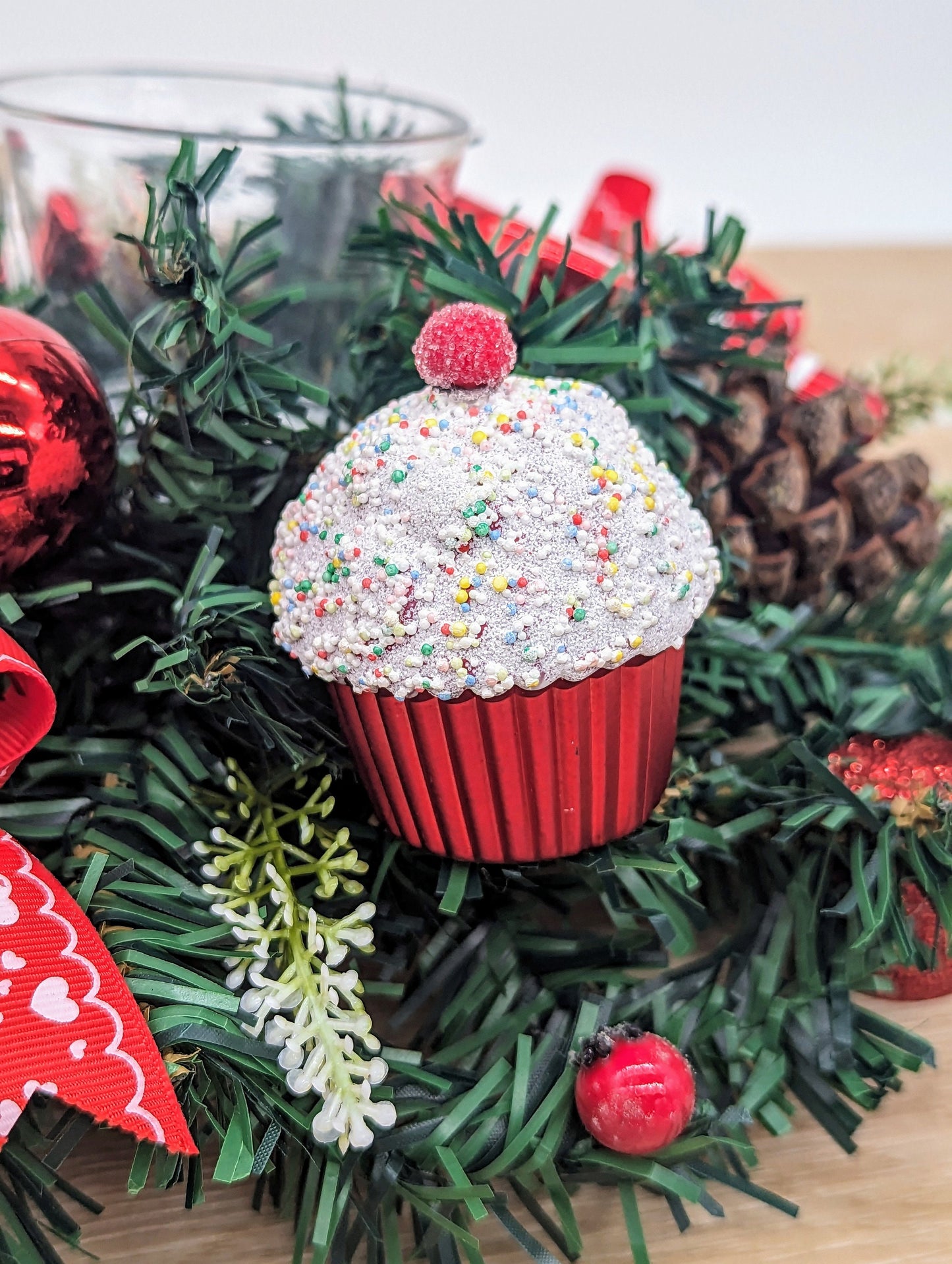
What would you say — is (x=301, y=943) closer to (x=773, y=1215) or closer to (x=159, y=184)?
(x=773, y=1215)

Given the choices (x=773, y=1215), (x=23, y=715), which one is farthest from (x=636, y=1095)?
(x=23, y=715)

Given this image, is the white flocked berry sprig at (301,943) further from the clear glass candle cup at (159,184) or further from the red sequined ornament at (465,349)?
the clear glass candle cup at (159,184)

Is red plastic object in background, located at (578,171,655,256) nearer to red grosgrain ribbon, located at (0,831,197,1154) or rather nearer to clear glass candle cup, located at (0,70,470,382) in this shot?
clear glass candle cup, located at (0,70,470,382)

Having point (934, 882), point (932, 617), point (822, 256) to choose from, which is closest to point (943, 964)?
point (934, 882)

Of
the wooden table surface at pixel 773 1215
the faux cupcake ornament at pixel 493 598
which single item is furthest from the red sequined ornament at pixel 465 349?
the wooden table surface at pixel 773 1215

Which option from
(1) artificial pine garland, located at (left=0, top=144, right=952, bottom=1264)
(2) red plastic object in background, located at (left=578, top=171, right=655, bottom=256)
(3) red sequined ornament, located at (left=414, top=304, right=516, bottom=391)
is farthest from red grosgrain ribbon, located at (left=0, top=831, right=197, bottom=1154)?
(2) red plastic object in background, located at (left=578, top=171, right=655, bottom=256)

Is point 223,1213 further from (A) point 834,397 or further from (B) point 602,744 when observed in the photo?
(A) point 834,397
